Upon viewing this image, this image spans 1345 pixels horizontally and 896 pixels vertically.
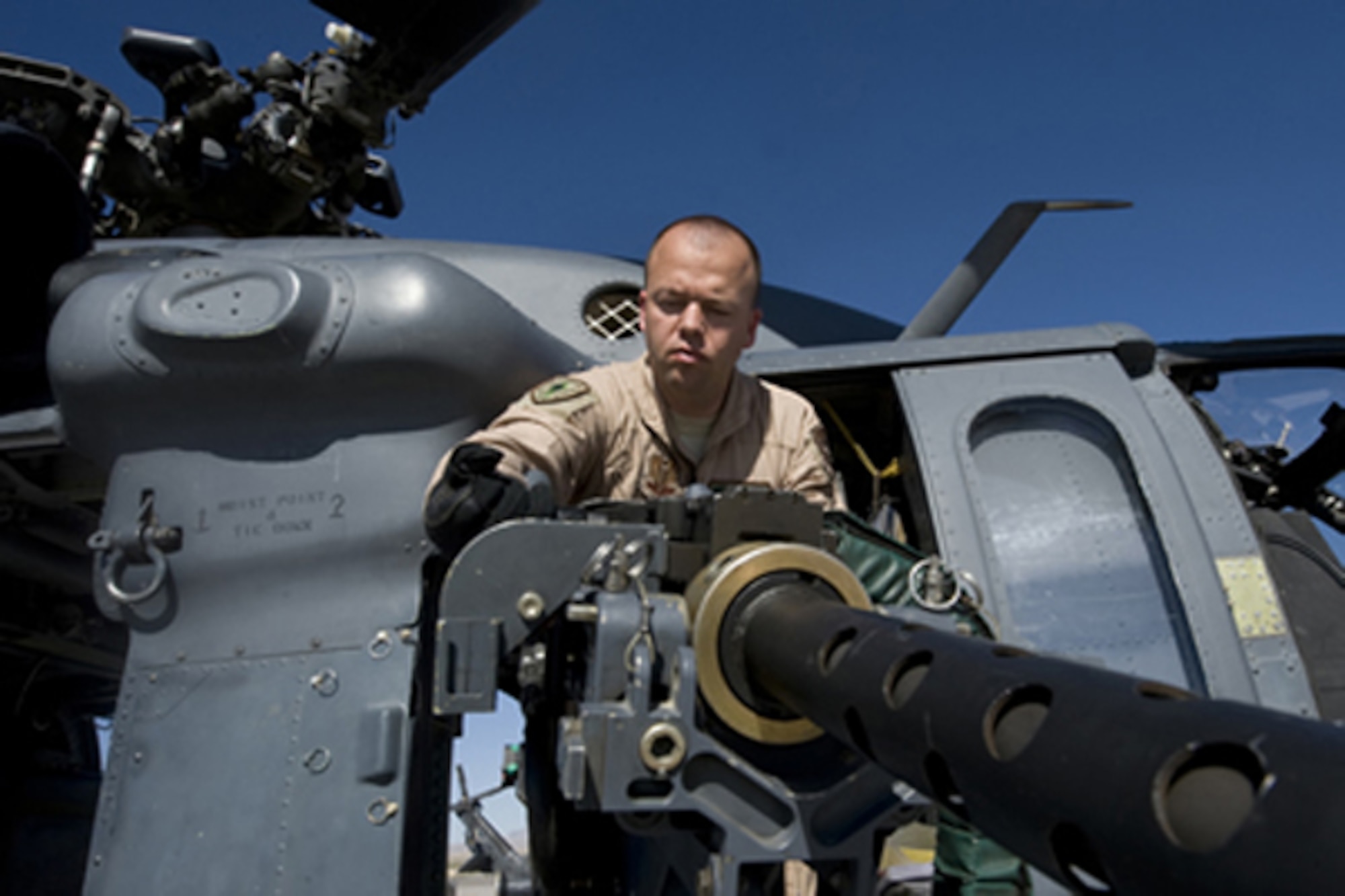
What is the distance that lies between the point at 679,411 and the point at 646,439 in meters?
0.14

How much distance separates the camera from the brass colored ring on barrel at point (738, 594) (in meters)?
1.63

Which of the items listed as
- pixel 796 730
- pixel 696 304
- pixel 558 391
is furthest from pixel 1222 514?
pixel 796 730

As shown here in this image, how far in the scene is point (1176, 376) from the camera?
15.4ft

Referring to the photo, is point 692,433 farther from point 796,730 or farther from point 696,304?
point 796,730

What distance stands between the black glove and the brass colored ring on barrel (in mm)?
565

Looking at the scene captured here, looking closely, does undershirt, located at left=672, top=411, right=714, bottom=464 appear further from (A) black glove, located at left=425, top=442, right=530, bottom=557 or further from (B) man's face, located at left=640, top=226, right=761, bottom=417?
(A) black glove, located at left=425, top=442, right=530, bottom=557

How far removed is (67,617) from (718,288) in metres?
5.94

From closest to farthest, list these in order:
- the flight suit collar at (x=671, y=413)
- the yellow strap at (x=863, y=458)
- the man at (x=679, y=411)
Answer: the man at (x=679, y=411) → the flight suit collar at (x=671, y=413) → the yellow strap at (x=863, y=458)

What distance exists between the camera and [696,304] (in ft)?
8.57

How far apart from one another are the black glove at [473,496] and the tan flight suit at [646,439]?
37cm

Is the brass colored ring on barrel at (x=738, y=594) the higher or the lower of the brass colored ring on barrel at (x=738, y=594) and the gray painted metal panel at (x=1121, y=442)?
the lower

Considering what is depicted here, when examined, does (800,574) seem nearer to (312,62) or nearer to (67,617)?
(312,62)

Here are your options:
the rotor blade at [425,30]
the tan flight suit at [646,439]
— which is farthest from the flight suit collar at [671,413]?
the rotor blade at [425,30]

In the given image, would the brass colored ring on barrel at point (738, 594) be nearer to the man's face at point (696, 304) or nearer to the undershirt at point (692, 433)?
the man's face at point (696, 304)
